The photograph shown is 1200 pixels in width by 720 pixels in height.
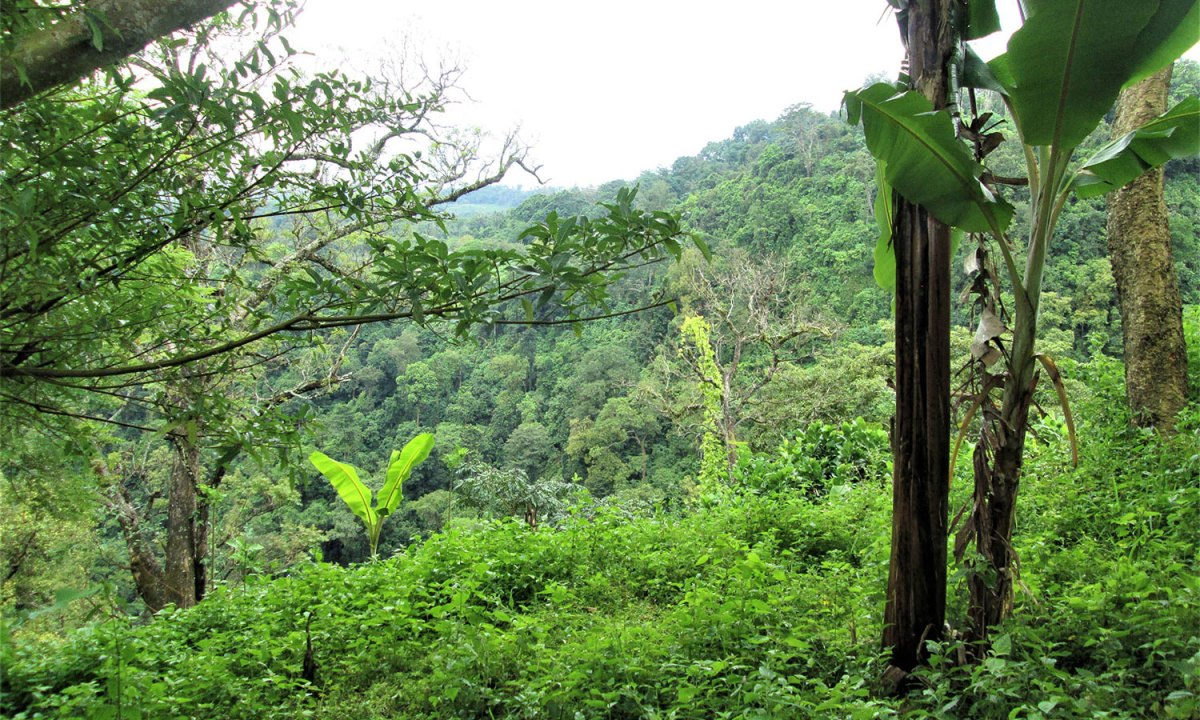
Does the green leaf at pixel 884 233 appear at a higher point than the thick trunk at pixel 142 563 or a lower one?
higher

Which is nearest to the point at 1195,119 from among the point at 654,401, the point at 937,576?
the point at 937,576

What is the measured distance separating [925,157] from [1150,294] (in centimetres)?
269

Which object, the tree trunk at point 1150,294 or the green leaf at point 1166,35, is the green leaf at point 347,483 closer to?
the green leaf at point 1166,35

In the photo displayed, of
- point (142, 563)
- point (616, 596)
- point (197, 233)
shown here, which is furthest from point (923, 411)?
point (142, 563)

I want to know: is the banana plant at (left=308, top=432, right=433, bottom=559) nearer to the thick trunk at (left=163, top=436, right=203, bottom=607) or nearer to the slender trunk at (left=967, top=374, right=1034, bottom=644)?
the thick trunk at (left=163, top=436, right=203, bottom=607)

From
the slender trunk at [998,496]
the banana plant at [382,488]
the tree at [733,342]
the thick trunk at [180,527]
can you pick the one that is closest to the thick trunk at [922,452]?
the slender trunk at [998,496]

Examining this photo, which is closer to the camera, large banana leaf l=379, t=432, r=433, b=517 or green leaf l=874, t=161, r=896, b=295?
green leaf l=874, t=161, r=896, b=295

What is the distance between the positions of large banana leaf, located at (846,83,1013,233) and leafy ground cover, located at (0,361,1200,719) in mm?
1117

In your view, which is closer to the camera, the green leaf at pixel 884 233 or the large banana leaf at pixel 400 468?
the green leaf at pixel 884 233

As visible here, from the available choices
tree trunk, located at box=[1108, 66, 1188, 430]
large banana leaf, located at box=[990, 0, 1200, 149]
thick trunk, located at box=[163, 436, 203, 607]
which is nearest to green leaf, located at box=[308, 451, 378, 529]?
thick trunk, located at box=[163, 436, 203, 607]

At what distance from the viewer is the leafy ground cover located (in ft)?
5.87

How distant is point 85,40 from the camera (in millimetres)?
1073

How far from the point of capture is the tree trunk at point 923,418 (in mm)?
2096

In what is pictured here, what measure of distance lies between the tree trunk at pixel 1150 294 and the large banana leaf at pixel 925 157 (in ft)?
7.81
